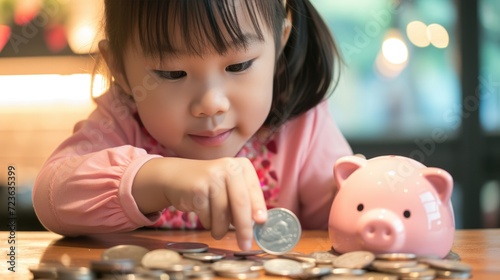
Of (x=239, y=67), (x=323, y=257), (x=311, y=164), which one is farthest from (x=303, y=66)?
(x=323, y=257)

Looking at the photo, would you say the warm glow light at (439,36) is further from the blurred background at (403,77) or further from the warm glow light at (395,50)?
the warm glow light at (395,50)

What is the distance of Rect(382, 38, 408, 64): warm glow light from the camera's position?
8.46ft

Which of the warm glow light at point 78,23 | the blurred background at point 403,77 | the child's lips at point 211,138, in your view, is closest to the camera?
the child's lips at point 211,138

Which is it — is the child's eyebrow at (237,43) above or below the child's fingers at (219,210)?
above

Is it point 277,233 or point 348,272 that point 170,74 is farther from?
point 348,272

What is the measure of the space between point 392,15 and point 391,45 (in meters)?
0.12

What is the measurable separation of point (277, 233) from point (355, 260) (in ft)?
0.36

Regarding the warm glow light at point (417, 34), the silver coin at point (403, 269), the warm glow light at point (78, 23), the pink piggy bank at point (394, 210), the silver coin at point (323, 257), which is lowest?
the silver coin at point (403, 269)

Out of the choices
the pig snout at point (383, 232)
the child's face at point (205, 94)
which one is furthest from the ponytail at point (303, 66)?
the pig snout at point (383, 232)

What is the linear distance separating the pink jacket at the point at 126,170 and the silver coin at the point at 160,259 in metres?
0.17

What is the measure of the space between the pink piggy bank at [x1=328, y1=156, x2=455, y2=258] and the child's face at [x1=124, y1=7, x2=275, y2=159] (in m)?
0.25

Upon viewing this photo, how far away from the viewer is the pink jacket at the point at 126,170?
0.86 m

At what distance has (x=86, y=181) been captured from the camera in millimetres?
875

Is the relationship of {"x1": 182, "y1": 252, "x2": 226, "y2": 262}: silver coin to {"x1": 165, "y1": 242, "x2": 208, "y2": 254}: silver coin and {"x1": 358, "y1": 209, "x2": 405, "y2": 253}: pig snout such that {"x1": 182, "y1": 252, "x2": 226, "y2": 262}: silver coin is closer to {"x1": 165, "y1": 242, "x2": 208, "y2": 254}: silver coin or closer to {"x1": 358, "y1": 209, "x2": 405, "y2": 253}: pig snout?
{"x1": 165, "y1": 242, "x2": 208, "y2": 254}: silver coin
